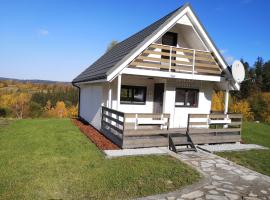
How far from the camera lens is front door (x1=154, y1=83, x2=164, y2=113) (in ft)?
45.8

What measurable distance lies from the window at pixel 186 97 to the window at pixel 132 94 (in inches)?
75.7

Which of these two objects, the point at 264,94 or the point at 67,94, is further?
the point at 67,94

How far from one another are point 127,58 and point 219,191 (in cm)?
693

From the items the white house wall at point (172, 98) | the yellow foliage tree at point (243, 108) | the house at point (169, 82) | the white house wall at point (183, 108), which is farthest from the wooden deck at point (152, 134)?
the yellow foliage tree at point (243, 108)

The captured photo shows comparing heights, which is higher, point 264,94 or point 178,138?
point 264,94

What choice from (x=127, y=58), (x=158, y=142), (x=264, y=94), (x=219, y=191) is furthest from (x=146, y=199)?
(x=264, y=94)

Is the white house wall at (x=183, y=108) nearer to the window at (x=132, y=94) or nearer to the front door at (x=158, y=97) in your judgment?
the front door at (x=158, y=97)

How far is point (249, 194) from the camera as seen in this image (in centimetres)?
596

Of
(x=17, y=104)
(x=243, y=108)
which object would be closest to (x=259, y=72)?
(x=243, y=108)

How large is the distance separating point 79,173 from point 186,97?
9.21 m

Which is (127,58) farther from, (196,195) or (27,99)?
Result: (27,99)

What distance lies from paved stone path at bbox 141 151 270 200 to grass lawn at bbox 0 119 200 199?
0.36m

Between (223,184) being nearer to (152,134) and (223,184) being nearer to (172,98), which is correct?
(152,134)

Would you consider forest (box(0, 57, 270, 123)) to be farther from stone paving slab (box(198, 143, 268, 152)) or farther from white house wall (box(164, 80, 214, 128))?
stone paving slab (box(198, 143, 268, 152))
